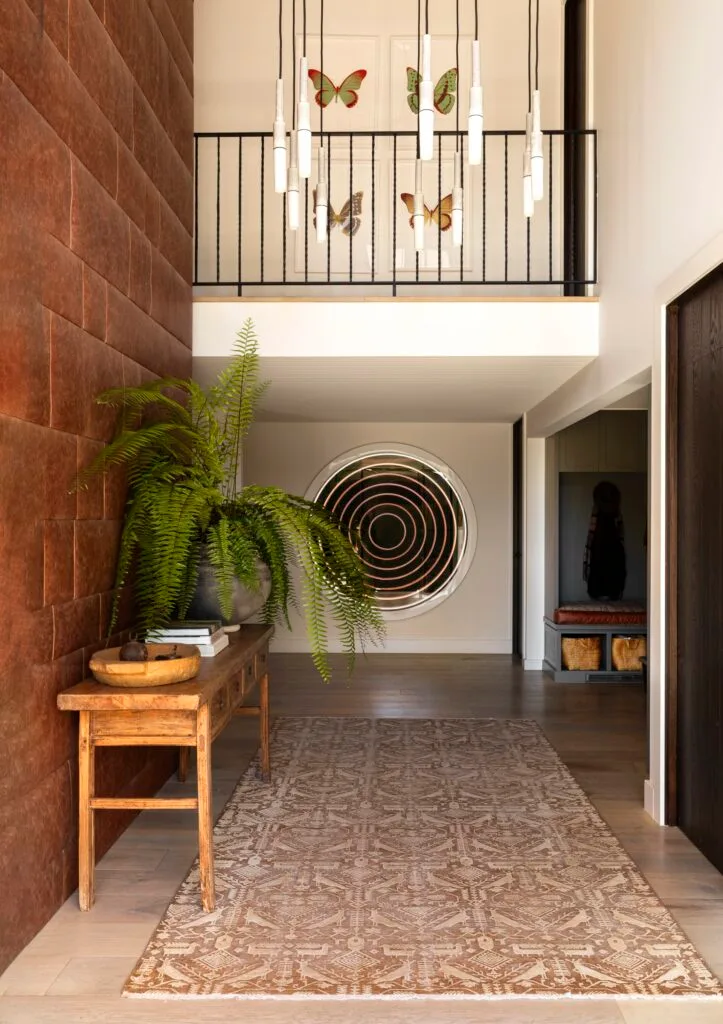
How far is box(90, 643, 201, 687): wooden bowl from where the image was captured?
2445 millimetres

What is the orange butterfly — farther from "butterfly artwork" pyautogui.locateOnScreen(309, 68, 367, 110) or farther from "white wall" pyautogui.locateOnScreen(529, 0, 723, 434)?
"white wall" pyautogui.locateOnScreen(529, 0, 723, 434)

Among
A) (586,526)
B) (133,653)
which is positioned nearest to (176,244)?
(133,653)

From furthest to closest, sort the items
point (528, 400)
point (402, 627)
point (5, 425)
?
point (402, 627) < point (528, 400) < point (5, 425)

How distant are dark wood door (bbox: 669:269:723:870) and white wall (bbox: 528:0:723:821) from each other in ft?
0.19

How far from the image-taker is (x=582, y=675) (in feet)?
20.3

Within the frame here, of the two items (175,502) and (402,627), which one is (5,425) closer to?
(175,502)

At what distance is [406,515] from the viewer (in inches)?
302

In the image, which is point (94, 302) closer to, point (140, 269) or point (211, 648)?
point (140, 269)

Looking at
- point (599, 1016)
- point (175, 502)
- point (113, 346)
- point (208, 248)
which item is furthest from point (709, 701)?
point (208, 248)

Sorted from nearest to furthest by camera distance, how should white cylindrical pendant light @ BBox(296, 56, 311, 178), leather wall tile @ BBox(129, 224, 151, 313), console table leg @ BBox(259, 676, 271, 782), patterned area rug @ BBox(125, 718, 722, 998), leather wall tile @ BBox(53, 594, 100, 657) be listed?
1. patterned area rug @ BBox(125, 718, 722, 998)
2. leather wall tile @ BBox(53, 594, 100, 657)
3. white cylindrical pendant light @ BBox(296, 56, 311, 178)
4. leather wall tile @ BBox(129, 224, 151, 313)
5. console table leg @ BBox(259, 676, 271, 782)

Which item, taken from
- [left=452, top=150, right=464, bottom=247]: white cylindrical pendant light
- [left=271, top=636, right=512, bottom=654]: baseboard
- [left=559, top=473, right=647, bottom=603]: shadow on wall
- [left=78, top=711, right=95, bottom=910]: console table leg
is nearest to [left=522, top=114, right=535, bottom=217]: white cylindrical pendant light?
[left=452, top=150, right=464, bottom=247]: white cylindrical pendant light

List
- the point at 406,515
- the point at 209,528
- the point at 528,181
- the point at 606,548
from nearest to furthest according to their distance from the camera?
the point at 209,528 < the point at 528,181 < the point at 606,548 < the point at 406,515

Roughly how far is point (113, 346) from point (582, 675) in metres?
4.36

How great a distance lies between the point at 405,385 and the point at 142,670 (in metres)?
3.06
